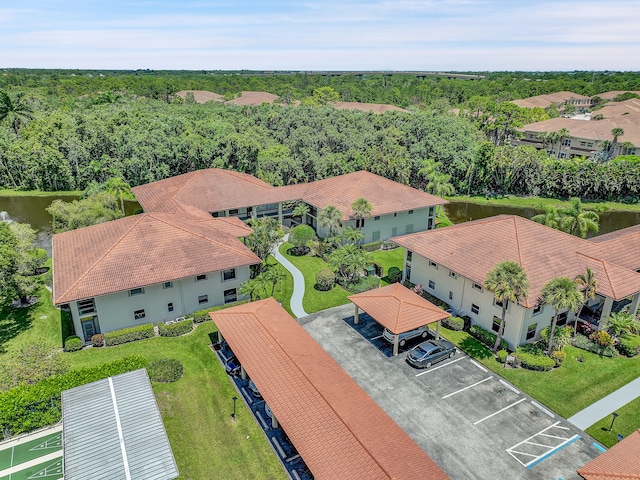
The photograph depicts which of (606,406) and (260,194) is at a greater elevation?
(260,194)

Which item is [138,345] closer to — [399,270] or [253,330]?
[253,330]

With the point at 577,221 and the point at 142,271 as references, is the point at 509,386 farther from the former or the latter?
the point at 142,271

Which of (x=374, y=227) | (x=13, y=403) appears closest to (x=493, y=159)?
(x=374, y=227)

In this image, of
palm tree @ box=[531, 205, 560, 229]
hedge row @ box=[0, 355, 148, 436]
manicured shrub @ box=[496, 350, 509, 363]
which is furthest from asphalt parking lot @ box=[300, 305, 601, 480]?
palm tree @ box=[531, 205, 560, 229]

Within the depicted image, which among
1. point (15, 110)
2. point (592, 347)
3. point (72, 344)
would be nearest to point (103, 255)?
point (72, 344)

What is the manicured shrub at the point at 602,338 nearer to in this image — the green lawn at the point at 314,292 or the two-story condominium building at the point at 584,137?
the green lawn at the point at 314,292

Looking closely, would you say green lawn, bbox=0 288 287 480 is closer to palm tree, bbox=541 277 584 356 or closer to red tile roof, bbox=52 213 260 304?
red tile roof, bbox=52 213 260 304

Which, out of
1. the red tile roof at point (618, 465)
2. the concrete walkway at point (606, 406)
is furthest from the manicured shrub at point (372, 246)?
the red tile roof at point (618, 465)
